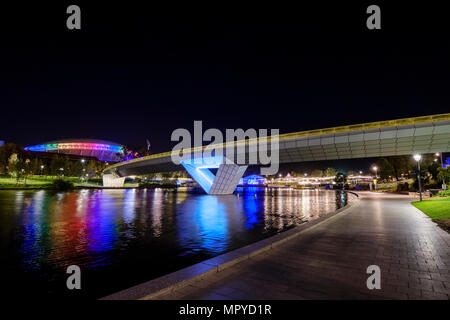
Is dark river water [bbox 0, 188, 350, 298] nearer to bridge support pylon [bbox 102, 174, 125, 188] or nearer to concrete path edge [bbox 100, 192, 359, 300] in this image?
concrete path edge [bbox 100, 192, 359, 300]

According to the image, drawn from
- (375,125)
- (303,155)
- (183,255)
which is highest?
(375,125)

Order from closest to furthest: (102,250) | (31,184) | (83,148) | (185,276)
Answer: (185,276)
(102,250)
(31,184)
(83,148)

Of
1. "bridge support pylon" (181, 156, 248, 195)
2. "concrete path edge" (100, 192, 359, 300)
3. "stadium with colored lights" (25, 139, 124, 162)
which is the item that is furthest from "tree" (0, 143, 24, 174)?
"concrete path edge" (100, 192, 359, 300)

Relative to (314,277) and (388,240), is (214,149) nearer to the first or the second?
(388,240)

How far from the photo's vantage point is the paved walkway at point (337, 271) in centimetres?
459

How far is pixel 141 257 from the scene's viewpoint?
7824mm

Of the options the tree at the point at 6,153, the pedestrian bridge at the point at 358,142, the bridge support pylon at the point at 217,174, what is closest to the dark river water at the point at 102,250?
the pedestrian bridge at the point at 358,142

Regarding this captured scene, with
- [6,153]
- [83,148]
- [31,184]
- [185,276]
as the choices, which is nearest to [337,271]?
[185,276]

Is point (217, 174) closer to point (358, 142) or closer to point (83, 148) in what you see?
point (358, 142)

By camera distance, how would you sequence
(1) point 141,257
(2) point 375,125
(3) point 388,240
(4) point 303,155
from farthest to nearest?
(4) point 303,155, (2) point 375,125, (3) point 388,240, (1) point 141,257

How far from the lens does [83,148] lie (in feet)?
559

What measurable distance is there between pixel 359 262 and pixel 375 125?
26748 mm

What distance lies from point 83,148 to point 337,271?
191304 millimetres
